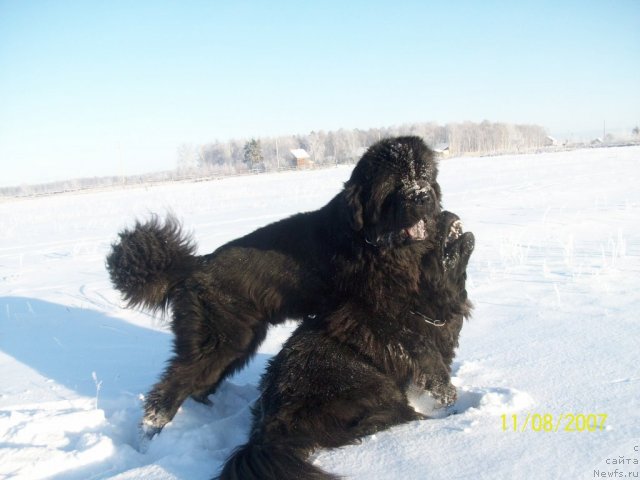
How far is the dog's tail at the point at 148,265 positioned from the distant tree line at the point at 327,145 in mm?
84158

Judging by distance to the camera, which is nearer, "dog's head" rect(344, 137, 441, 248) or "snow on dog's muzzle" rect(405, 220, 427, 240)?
"dog's head" rect(344, 137, 441, 248)

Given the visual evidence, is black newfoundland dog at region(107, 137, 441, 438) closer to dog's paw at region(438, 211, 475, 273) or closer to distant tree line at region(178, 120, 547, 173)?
dog's paw at region(438, 211, 475, 273)

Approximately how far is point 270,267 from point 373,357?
1.01 metres

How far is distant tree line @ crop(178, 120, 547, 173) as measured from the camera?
9412 cm

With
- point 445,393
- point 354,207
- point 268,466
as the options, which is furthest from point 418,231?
point 268,466

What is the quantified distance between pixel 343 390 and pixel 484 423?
0.82 meters

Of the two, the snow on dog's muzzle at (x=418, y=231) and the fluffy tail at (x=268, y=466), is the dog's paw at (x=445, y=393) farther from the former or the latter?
the fluffy tail at (x=268, y=466)

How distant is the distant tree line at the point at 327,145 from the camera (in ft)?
309

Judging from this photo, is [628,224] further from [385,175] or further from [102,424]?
[102,424]

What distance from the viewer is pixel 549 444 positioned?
7.57ft
